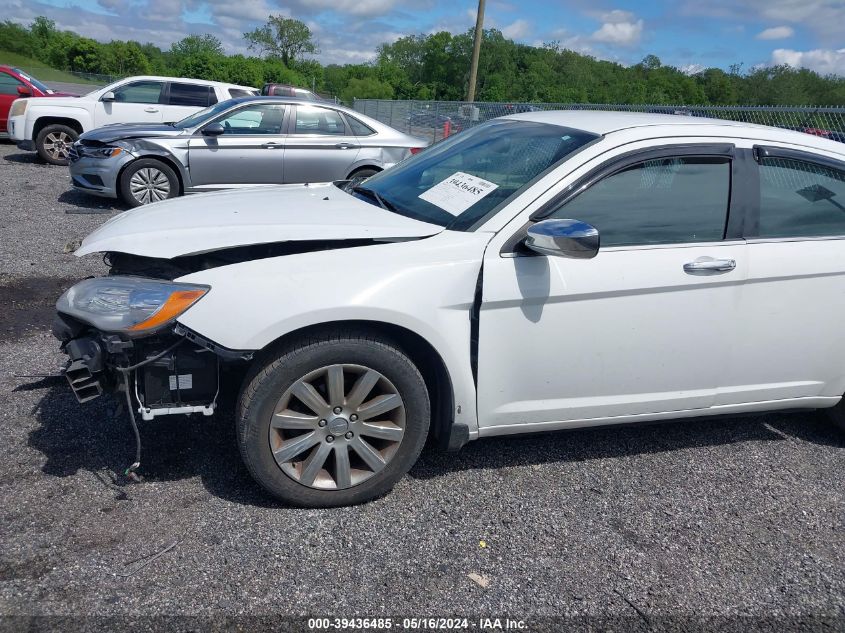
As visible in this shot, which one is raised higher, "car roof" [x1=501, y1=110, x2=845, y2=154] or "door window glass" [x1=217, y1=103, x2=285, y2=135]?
"car roof" [x1=501, y1=110, x2=845, y2=154]

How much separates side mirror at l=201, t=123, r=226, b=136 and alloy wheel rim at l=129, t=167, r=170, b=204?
0.79 metres

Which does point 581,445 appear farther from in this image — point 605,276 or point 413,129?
point 413,129

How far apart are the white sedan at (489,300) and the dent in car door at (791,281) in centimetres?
1

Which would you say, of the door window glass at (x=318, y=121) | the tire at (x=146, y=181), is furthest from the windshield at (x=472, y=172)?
the tire at (x=146, y=181)

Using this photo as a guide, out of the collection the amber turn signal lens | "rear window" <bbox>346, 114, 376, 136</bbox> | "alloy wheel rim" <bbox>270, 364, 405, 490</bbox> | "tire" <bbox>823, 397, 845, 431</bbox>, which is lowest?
"tire" <bbox>823, 397, 845, 431</bbox>

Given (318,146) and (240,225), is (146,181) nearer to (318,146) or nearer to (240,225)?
(318,146)

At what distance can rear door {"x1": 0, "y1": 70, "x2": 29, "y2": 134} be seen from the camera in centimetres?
1477

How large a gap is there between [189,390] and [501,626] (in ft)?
5.13

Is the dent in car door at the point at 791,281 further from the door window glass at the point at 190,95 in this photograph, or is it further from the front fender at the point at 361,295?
the door window glass at the point at 190,95

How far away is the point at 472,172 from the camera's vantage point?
3.74 meters

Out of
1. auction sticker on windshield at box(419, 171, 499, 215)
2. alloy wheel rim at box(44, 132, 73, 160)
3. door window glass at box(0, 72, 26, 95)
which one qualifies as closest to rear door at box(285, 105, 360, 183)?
alloy wheel rim at box(44, 132, 73, 160)

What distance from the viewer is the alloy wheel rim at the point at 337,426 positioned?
300 cm

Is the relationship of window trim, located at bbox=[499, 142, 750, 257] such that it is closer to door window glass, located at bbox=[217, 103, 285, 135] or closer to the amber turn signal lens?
the amber turn signal lens

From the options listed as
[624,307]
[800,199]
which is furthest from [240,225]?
[800,199]
